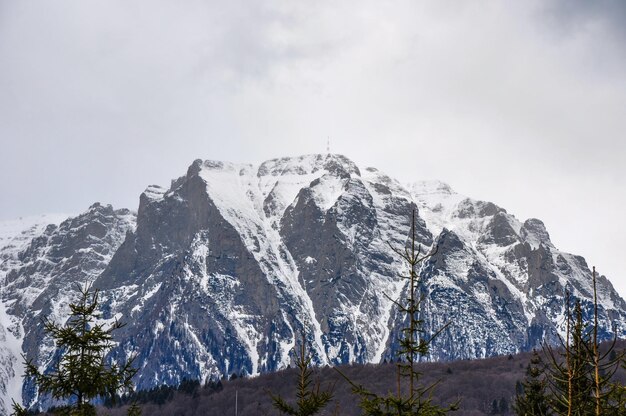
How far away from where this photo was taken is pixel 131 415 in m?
28.3

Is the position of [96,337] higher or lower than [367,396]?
higher

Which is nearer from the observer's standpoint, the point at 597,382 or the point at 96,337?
the point at 597,382

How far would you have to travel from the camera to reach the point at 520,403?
146 ft

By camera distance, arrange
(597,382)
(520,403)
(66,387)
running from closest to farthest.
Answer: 1. (597,382)
2. (66,387)
3. (520,403)

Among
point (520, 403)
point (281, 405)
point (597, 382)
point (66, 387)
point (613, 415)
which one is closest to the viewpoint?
point (597, 382)

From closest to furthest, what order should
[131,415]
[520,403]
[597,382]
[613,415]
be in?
1. [597,382]
2. [613,415]
3. [131,415]
4. [520,403]

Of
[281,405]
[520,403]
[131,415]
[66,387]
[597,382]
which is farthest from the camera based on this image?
[520,403]

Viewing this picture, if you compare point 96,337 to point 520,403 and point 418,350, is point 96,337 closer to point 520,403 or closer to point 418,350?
point 418,350

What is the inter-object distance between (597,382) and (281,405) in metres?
8.89

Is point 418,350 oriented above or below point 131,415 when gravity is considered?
above

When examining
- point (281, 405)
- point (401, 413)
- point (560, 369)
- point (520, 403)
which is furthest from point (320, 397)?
point (520, 403)

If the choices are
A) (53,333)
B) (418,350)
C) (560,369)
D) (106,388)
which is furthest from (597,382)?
(53,333)

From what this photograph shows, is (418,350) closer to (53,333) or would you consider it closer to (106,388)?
(106,388)

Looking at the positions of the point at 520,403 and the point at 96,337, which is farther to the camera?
the point at 520,403
